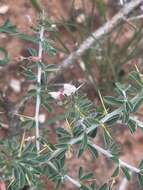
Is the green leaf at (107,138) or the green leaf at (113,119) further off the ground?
the green leaf at (113,119)

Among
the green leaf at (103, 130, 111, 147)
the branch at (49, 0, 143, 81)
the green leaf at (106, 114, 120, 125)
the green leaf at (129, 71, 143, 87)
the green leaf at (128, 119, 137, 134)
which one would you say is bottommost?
the green leaf at (103, 130, 111, 147)

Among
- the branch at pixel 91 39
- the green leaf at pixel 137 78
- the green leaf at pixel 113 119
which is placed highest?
the branch at pixel 91 39

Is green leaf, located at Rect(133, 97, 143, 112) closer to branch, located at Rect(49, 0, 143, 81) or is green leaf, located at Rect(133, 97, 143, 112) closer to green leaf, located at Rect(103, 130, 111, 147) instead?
green leaf, located at Rect(103, 130, 111, 147)

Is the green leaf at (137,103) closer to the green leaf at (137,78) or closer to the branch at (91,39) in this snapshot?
the green leaf at (137,78)

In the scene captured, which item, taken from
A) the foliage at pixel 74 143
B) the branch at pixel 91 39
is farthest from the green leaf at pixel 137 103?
the branch at pixel 91 39

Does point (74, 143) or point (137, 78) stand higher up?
point (137, 78)

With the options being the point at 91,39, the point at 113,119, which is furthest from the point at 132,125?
the point at 91,39

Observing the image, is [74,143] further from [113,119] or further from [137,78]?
[137,78]

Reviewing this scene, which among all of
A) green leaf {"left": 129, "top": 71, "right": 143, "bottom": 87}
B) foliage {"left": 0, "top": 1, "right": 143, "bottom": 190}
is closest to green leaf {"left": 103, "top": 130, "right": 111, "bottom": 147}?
foliage {"left": 0, "top": 1, "right": 143, "bottom": 190}

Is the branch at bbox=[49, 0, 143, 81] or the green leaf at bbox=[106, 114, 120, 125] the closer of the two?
the green leaf at bbox=[106, 114, 120, 125]

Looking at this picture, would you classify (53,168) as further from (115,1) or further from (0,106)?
(115,1)

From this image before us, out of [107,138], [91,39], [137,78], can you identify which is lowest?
[107,138]
